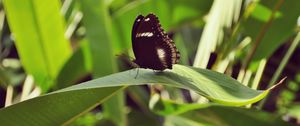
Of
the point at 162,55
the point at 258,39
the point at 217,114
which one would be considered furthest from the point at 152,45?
the point at 258,39

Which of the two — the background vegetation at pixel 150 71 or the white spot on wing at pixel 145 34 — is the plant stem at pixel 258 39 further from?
the white spot on wing at pixel 145 34

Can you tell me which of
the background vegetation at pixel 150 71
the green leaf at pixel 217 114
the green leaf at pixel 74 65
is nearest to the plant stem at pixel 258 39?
the background vegetation at pixel 150 71

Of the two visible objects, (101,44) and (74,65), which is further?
(74,65)

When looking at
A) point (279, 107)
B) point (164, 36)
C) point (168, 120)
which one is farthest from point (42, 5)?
point (279, 107)

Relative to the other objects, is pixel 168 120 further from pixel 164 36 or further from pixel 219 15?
pixel 164 36

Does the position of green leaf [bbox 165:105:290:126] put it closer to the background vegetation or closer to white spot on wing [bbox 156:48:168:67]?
the background vegetation

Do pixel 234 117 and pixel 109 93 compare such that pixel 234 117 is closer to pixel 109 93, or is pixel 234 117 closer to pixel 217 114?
pixel 217 114

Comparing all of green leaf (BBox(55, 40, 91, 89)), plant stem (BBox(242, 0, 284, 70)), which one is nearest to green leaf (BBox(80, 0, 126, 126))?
green leaf (BBox(55, 40, 91, 89))
